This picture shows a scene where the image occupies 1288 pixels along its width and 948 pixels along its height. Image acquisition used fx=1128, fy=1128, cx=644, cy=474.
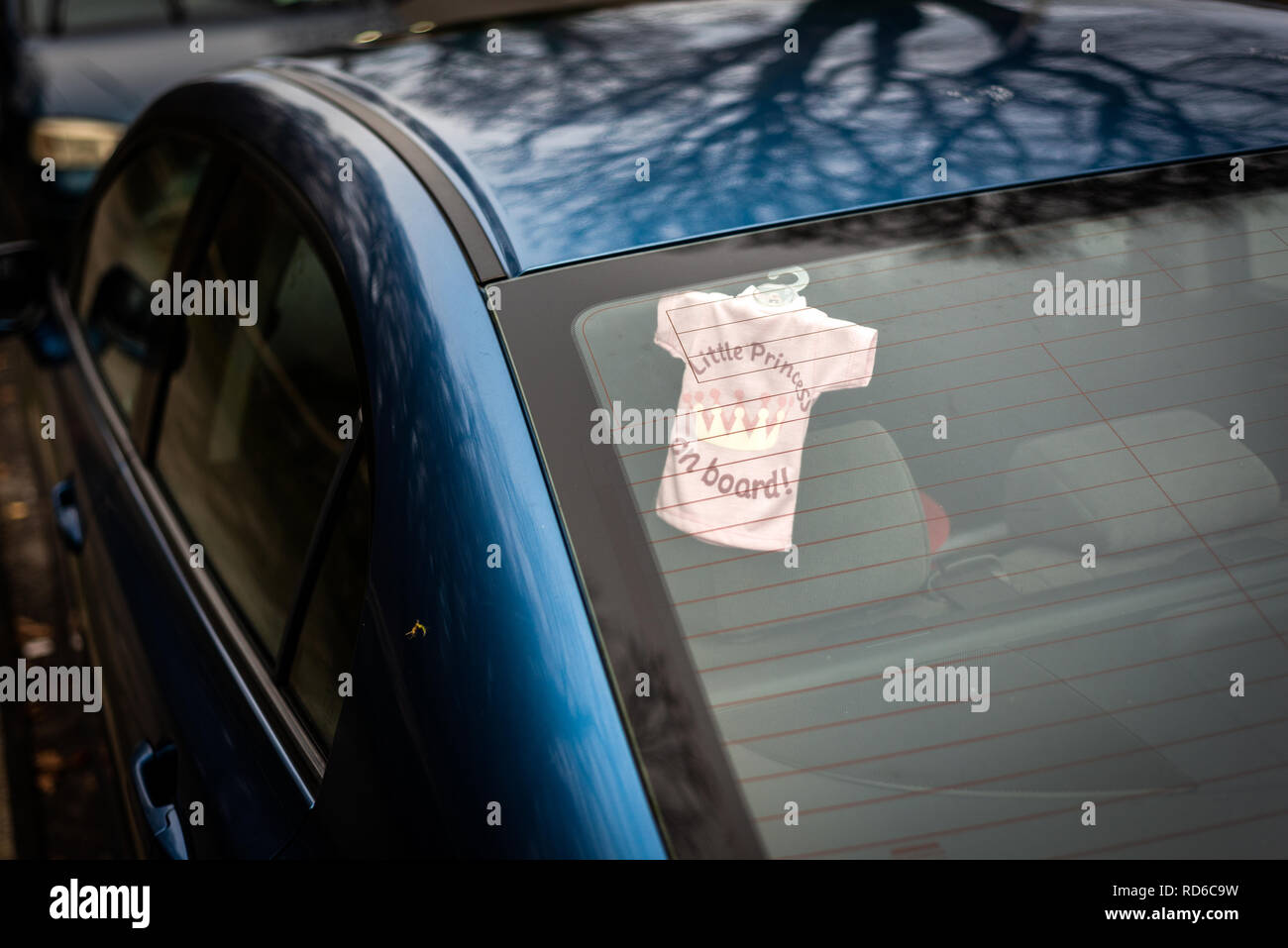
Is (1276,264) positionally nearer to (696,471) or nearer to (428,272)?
(696,471)

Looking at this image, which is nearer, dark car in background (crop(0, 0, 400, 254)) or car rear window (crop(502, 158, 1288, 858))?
car rear window (crop(502, 158, 1288, 858))

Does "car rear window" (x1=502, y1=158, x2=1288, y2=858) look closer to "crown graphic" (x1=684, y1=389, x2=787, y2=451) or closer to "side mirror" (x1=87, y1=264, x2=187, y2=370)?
"crown graphic" (x1=684, y1=389, x2=787, y2=451)

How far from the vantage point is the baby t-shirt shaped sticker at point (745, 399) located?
1274mm

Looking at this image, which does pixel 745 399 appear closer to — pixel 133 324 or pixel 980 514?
pixel 980 514

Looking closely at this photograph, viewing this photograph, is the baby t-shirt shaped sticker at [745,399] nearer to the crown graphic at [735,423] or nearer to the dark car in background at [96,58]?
Answer: the crown graphic at [735,423]

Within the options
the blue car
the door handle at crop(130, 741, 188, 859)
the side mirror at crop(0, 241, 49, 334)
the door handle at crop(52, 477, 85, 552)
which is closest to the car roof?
the blue car

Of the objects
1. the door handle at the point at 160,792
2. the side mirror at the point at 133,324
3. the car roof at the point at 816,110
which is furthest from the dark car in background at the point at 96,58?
the door handle at the point at 160,792

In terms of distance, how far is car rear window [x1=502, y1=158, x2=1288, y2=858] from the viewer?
114 centimetres

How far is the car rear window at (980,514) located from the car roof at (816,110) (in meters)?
0.06

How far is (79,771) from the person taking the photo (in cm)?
323

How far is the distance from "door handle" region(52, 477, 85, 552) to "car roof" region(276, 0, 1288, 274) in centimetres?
115

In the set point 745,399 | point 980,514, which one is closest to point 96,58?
point 745,399

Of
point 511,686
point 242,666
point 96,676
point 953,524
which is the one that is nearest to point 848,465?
point 953,524

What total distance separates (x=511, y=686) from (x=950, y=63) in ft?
3.86
